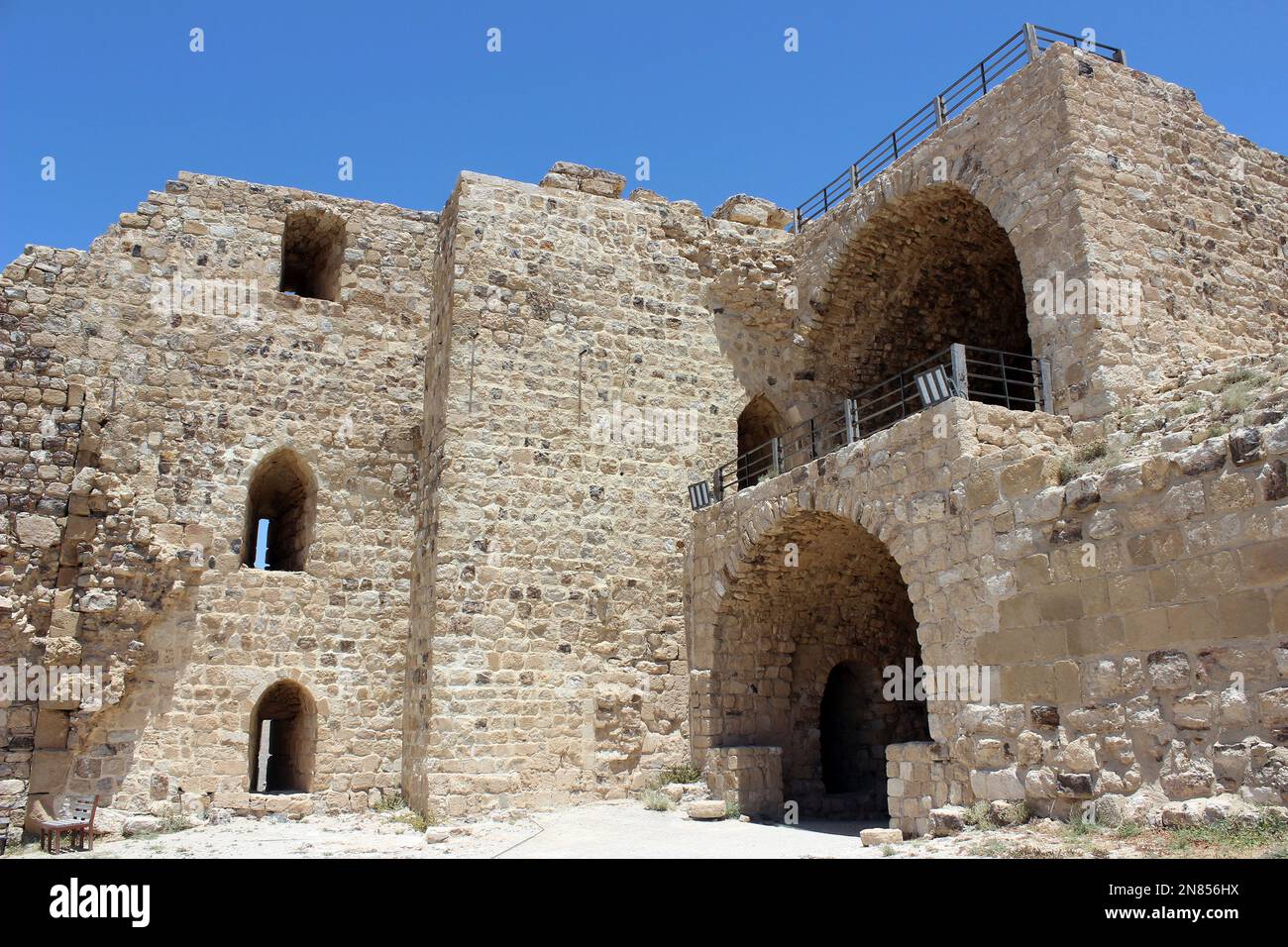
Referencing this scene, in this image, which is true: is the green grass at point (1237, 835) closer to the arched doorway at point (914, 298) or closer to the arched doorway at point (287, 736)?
the arched doorway at point (914, 298)

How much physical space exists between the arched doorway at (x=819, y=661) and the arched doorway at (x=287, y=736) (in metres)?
4.51

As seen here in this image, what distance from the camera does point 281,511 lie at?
1315 cm

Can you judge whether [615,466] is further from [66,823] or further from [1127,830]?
[1127,830]

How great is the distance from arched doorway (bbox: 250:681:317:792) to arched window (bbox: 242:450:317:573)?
1.52 meters

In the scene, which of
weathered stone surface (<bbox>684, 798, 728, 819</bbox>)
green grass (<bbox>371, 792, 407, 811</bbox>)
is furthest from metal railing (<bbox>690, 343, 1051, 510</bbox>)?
green grass (<bbox>371, 792, 407, 811</bbox>)

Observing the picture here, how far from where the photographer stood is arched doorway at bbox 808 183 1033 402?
12.6 meters

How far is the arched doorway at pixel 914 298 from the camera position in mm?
12633

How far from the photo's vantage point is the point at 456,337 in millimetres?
11891

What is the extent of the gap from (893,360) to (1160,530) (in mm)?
7469

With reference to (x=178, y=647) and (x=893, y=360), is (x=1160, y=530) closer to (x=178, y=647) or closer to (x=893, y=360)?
(x=893, y=360)
